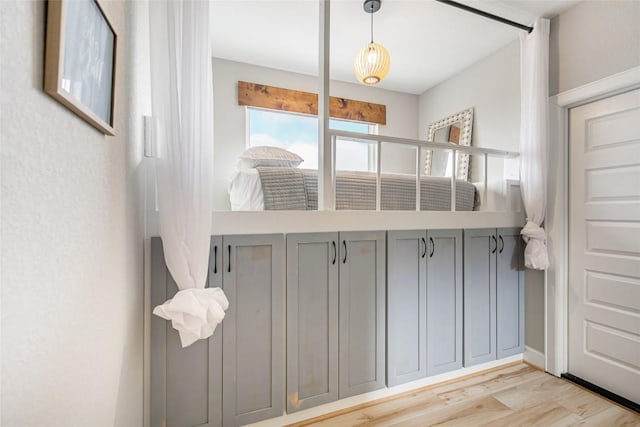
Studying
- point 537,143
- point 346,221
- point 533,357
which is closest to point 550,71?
point 537,143

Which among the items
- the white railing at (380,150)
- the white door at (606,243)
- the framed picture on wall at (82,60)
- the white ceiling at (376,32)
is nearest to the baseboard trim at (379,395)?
the white door at (606,243)

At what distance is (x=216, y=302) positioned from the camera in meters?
1.34

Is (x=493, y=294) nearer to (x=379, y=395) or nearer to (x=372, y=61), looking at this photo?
(x=379, y=395)

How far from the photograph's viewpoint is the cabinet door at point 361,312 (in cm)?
182

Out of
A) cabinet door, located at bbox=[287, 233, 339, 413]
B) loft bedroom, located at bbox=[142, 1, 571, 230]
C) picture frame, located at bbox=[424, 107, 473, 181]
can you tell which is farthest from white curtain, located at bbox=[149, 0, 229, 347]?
picture frame, located at bbox=[424, 107, 473, 181]

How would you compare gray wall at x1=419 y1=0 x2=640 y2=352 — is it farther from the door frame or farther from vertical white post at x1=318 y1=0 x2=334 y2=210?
vertical white post at x1=318 y1=0 x2=334 y2=210

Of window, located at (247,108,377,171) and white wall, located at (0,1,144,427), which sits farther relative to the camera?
window, located at (247,108,377,171)

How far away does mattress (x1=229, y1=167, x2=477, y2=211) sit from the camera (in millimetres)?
1827

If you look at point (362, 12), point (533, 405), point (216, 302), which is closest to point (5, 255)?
point (216, 302)

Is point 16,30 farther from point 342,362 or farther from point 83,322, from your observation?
point 342,362

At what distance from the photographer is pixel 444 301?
2111 millimetres

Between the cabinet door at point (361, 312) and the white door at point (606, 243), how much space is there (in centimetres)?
144

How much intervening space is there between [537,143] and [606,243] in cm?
79

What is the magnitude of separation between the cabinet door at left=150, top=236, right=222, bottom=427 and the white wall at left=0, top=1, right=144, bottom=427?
285 mm
